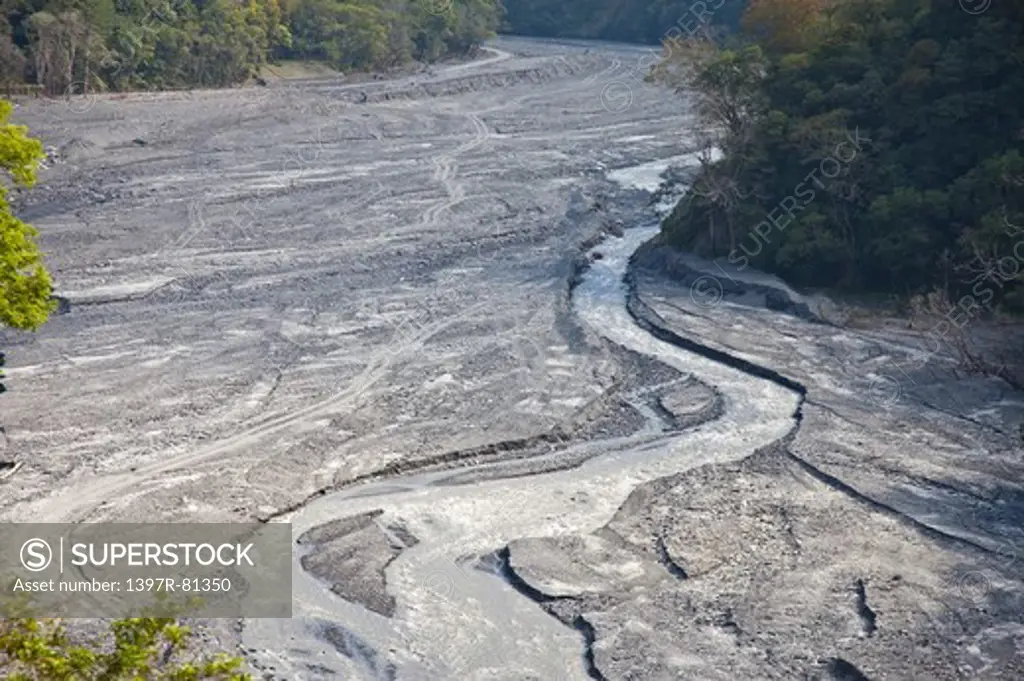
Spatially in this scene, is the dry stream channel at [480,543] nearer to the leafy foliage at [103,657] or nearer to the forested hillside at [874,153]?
the forested hillside at [874,153]

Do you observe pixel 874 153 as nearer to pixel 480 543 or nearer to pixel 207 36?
pixel 480 543

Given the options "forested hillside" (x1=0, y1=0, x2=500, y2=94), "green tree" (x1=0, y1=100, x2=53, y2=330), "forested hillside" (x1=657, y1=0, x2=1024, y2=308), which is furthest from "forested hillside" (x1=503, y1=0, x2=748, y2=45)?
"green tree" (x1=0, y1=100, x2=53, y2=330)

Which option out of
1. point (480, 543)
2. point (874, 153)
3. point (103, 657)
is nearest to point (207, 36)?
point (874, 153)

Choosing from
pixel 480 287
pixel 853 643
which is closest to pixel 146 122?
pixel 480 287

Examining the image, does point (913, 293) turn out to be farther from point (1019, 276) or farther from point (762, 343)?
point (762, 343)

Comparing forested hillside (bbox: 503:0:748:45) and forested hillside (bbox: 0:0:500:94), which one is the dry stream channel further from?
forested hillside (bbox: 503:0:748:45)

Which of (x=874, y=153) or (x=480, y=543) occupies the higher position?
(x=874, y=153)

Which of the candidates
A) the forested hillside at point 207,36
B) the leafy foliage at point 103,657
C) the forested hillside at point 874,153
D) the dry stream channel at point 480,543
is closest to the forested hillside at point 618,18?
the forested hillside at point 207,36
